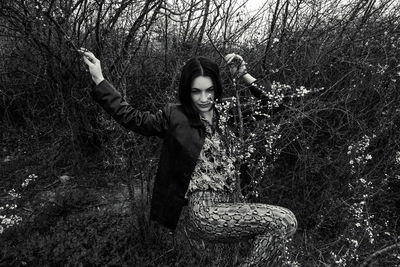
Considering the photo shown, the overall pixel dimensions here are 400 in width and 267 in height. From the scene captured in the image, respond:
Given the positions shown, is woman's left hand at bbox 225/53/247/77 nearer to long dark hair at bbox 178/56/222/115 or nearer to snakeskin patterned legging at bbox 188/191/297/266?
long dark hair at bbox 178/56/222/115

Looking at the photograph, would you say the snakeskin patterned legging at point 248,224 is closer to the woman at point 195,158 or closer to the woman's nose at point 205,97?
the woman at point 195,158

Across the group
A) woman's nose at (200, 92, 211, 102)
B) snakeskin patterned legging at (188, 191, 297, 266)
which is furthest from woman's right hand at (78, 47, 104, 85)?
snakeskin patterned legging at (188, 191, 297, 266)

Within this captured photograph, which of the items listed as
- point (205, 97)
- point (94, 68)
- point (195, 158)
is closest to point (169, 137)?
point (195, 158)

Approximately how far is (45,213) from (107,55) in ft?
5.87

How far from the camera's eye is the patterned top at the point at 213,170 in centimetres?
191

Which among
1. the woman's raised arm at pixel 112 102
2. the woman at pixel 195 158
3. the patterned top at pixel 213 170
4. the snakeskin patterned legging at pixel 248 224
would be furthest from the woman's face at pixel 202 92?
the snakeskin patterned legging at pixel 248 224

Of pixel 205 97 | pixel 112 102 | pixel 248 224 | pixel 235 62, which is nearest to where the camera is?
pixel 248 224

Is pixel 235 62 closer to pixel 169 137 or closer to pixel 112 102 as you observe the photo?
pixel 169 137

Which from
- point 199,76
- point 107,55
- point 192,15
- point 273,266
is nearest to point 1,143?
point 107,55

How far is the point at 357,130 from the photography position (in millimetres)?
3033

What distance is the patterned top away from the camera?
1.91 m

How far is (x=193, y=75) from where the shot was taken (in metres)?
1.94

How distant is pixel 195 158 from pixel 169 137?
22 centimetres

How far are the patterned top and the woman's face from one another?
0.12 m
